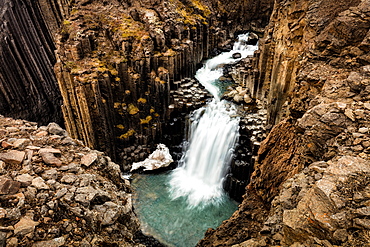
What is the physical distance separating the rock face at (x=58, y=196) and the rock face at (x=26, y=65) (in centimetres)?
2085

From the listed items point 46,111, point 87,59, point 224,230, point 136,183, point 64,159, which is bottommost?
point 136,183

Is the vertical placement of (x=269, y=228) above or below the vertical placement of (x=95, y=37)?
below

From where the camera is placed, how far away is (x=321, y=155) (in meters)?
5.22

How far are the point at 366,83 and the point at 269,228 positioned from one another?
3958 millimetres

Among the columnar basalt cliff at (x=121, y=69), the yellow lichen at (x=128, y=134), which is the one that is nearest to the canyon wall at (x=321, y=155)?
the columnar basalt cliff at (x=121, y=69)

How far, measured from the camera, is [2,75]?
840 inches

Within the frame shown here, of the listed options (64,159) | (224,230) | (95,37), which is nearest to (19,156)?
(64,159)

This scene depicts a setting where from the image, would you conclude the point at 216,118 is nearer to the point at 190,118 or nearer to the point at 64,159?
the point at 190,118

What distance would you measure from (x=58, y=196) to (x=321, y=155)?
5585 millimetres

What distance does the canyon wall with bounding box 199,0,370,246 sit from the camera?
3629 millimetres

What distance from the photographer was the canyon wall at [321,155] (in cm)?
363

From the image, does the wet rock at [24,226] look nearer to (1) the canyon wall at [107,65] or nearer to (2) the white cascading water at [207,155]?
(2) the white cascading water at [207,155]

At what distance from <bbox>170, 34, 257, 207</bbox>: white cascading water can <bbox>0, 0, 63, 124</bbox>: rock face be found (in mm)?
16823

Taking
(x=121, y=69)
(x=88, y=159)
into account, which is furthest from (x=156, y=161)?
(x=88, y=159)
